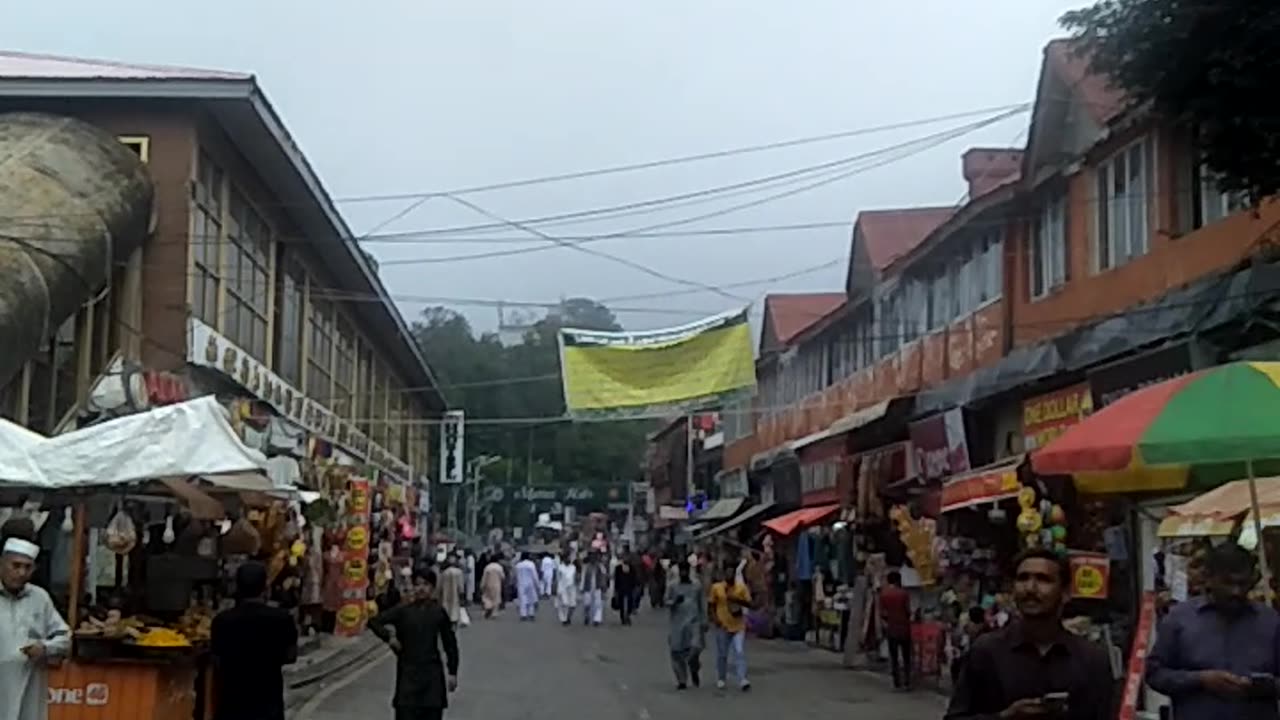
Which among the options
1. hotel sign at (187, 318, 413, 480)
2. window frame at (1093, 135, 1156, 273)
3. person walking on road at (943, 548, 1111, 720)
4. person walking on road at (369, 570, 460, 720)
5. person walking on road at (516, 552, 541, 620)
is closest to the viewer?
person walking on road at (943, 548, 1111, 720)

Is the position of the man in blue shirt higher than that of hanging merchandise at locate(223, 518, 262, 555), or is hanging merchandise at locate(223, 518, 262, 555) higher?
hanging merchandise at locate(223, 518, 262, 555)

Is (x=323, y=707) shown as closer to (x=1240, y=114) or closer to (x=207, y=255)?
(x=207, y=255)

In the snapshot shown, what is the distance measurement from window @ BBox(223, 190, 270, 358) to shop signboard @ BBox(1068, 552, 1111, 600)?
13.9 m

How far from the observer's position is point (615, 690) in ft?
73.6

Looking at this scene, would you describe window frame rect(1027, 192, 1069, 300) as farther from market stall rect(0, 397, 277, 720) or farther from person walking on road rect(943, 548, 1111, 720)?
person walking on road rect(943, 548, 1111, 720)

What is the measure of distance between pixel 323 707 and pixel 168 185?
7.14m

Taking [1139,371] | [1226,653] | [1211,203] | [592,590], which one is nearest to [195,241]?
[1139,371]

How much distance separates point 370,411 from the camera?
4747cm

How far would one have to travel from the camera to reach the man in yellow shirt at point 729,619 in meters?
22.1

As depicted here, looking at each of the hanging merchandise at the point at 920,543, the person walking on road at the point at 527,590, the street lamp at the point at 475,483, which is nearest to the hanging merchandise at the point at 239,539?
the hanging merchandise at the point at 920,543

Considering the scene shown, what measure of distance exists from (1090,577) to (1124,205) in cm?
642

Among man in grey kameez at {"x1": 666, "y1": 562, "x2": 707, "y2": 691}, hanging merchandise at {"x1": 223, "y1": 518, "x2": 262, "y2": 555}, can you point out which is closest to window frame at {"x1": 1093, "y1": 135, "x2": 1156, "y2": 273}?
man in grey kameez at {"x1": 666, "y1": 562, "x2": 707, "y2": 691}

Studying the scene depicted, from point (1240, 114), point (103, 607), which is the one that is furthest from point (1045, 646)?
point (103, 607)

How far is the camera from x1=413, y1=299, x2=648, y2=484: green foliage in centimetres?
5422
